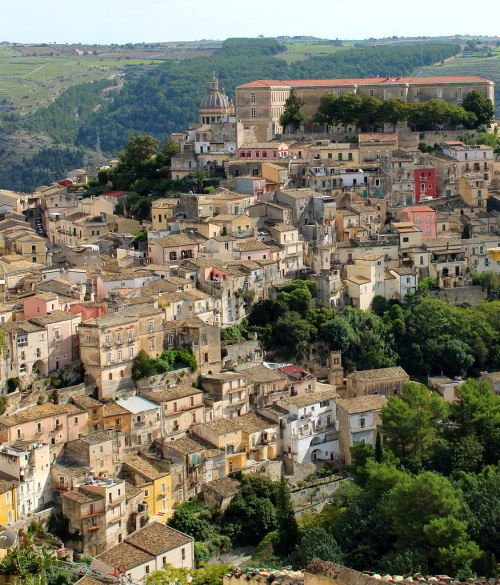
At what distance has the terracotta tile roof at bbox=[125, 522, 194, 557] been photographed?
3547 centimetres

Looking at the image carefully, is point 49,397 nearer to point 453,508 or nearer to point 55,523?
point 55,523

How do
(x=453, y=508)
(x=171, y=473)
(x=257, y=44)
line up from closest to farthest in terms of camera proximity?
(x=453, y=508)
(x=171, y=473)
(x=257, y=44)

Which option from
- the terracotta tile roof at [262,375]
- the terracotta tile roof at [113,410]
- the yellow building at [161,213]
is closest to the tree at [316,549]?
the terracotta tile roof at [113,410]

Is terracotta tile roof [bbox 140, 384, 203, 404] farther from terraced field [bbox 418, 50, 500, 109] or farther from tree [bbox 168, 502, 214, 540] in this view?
terraced field [bbox 418, 50, 500, 109]

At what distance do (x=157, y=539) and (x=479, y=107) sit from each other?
Result: 130 ft

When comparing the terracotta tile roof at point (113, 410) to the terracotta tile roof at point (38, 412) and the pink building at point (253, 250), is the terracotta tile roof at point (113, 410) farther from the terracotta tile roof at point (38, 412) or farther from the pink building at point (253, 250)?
the pink building at point (253, 250)

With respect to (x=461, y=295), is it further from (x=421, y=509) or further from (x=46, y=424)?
(x=46, y=424)

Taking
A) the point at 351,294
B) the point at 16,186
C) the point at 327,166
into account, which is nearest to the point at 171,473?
the point at 351,294

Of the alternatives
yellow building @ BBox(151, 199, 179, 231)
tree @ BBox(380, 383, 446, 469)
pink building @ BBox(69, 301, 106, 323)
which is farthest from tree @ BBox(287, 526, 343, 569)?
yellow building @ BBox(151, 199, 179, 231)

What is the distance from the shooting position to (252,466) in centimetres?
4250

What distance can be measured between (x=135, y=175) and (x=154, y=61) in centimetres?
10721

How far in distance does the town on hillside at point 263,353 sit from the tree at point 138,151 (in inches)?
5.8

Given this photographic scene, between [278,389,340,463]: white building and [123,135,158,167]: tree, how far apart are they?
77.5ft

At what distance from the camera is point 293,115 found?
67.6m
